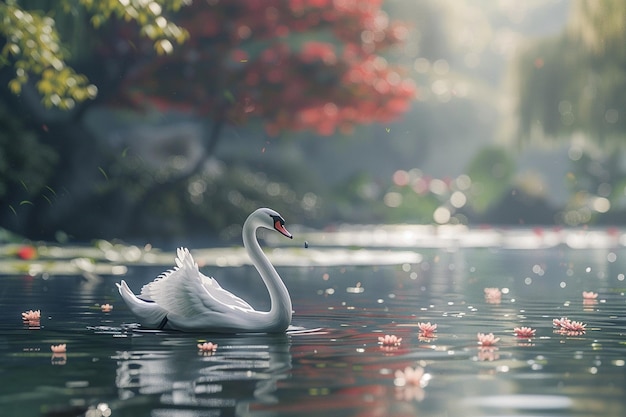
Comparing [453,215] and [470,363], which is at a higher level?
[453,215]

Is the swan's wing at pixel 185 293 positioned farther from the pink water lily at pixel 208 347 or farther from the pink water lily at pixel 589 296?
the pink water lily at pixel 589 296

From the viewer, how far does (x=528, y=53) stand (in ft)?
115

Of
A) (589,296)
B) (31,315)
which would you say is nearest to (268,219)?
(31,315)

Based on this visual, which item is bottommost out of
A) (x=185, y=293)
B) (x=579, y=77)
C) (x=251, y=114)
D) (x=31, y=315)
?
(x=185, y=293)

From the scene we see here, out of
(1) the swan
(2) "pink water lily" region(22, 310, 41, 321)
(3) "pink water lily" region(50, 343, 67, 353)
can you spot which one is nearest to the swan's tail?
(1) the swan

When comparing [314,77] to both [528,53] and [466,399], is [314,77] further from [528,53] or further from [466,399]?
[466,399]

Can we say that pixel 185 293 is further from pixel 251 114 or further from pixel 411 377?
pixel 251 114

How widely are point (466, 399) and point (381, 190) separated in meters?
39.3

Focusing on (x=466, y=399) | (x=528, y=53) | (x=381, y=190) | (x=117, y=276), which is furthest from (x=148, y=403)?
(x=381, y=190)

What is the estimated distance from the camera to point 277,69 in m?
26.9

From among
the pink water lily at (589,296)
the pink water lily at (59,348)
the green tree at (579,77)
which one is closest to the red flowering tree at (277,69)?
the green tree at (579,77)

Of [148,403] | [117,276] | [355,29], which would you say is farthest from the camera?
[355,29]

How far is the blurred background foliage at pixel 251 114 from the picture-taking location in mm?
26078

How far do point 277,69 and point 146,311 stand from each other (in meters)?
16.5
